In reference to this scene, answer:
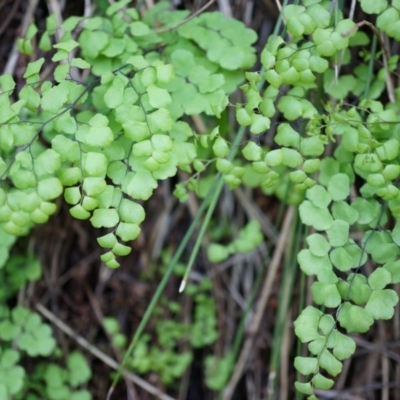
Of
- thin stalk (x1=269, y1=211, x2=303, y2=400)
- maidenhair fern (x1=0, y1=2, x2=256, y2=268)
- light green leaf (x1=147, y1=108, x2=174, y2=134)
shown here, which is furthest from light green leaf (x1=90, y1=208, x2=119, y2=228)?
thin stalk (x1=269, y1=211, x2=303, y2=400)

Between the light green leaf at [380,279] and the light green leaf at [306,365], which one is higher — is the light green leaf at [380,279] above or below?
above

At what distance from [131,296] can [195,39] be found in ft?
2.49

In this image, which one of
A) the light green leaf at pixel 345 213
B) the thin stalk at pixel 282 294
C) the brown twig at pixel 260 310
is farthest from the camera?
the brown twig at pixel 260 310

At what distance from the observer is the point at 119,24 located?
105 cm

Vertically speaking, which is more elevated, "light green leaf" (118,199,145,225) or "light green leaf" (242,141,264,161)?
"light green leaf" (242,141,264,161)

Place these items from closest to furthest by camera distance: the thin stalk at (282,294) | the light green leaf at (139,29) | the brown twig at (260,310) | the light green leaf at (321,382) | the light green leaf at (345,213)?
1. the light green leaf at (321,382)
2. the light green leaf at (345,213)
3. the light green leaf at (139,29)
4. the thin stalk at (282,294)
5. the brown twig at (260,310)

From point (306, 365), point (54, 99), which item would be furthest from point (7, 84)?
point (306, 365)

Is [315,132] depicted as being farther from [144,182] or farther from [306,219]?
[144,182]

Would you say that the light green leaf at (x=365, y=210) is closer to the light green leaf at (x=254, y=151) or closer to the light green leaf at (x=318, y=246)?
the light green leaf at (x=318, y=246)

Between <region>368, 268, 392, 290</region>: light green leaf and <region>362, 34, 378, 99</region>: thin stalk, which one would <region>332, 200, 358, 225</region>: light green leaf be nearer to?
<region>368, 268, 392, 290</region>: light green leaf

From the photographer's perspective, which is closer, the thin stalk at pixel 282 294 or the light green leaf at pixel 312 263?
the light green leaf at pixel 312 263

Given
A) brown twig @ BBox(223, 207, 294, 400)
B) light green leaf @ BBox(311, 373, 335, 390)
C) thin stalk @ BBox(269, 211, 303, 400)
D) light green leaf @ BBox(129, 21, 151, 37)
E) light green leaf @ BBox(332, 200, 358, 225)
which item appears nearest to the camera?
light green leaf @ BBox(311, 373, 335, 390)

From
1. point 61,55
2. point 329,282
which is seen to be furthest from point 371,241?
point 61,55

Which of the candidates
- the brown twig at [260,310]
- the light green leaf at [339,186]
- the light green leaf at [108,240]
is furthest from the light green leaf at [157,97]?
the brown twig at [260,310]
